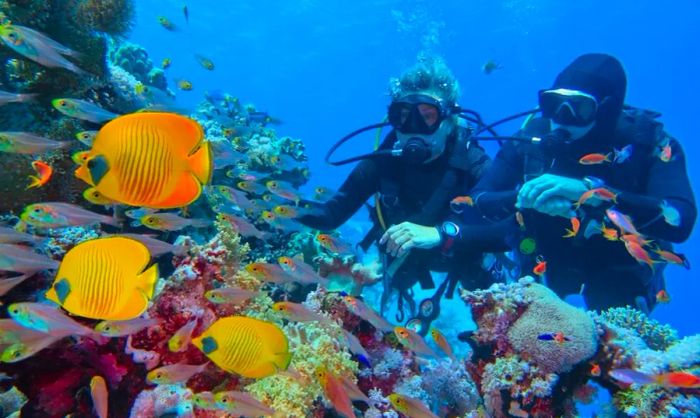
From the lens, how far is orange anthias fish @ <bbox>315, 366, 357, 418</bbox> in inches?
105

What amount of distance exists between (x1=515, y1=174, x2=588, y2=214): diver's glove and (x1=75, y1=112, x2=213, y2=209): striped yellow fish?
3753mm

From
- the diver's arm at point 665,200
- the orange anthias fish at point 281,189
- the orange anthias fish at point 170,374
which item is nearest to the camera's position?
the orange anthias fish at point 170,374

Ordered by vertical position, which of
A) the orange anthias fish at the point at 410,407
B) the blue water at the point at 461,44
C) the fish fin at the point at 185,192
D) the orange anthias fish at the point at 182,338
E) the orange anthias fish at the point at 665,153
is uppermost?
the blue water at the point at 461,44

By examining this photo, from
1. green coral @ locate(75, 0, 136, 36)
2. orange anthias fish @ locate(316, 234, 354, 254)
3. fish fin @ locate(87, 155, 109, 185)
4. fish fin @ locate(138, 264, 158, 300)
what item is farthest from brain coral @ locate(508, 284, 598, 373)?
green coral @ locate(75, 0, 136, 36)

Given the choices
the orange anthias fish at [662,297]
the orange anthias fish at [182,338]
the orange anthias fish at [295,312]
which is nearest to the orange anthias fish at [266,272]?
the orange anthias fish at [295,312]

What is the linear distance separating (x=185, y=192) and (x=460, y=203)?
4.56 metres

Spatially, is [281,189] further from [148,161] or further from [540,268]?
[148,161]

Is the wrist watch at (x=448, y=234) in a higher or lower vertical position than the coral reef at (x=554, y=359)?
higher

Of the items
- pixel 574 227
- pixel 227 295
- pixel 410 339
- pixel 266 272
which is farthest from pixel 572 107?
pixel 227 295

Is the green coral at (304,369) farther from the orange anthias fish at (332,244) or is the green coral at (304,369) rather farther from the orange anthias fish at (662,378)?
the orange anthias fish at (662,378)

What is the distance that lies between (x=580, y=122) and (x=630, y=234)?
4.89ft

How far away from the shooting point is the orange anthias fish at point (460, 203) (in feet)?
18.1

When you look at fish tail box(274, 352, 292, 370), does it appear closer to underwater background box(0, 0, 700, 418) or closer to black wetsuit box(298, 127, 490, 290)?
underwater background box(0, 0, 700, 418)

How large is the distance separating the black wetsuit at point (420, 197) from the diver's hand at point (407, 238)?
0.80m
